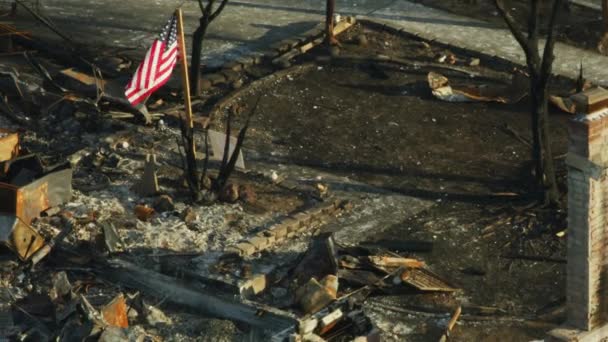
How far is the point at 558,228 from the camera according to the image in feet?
79.5

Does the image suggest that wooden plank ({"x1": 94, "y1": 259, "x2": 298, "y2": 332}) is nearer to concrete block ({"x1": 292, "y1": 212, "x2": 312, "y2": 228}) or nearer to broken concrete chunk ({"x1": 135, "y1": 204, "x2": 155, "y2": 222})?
broken concrete chunk ({"x1": 135, "y1": 204, "x2": 155, "y2": 222})

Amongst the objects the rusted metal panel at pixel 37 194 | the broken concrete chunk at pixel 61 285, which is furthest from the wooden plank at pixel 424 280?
the rusted metal panel at pixel 37 194

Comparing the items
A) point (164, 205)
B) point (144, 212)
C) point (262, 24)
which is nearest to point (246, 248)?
point (164, 205)

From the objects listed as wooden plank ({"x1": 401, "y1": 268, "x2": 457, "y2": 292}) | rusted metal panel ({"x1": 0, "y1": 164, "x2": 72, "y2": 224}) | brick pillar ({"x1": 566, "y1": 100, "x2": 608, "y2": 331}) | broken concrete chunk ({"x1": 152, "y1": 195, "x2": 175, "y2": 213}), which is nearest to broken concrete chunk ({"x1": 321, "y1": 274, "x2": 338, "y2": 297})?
wooden plank ({"x1": 401, "y1": 268, "x2": 457, "y2": 292})

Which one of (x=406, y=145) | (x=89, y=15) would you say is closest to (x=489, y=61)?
(x=406, y=145)

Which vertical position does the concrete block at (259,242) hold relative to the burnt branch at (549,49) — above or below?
below

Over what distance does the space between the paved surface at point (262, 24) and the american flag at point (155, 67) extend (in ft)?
17.6

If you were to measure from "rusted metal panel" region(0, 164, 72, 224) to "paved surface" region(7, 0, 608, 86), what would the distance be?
628 centimetres

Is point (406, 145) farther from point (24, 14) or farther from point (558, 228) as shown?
point (24, 14)

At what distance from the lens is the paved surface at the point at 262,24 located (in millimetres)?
30781

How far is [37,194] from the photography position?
2417cm

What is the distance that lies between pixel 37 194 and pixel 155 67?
2.62 metres

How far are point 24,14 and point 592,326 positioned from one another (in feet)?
52.5

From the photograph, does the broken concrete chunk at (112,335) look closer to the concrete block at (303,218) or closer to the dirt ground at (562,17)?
the concrete block at (303,218)
